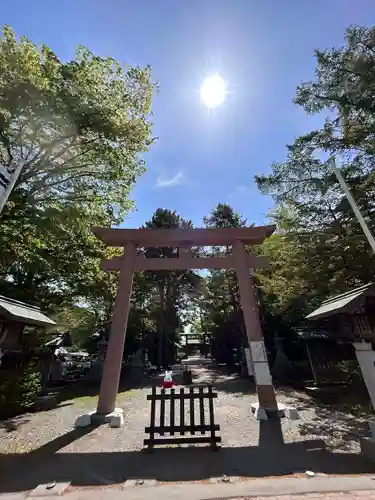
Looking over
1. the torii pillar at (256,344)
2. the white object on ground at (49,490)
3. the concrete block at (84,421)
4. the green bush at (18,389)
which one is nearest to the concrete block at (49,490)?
the white object on ground at (49,490)

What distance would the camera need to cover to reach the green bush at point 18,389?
912 cm

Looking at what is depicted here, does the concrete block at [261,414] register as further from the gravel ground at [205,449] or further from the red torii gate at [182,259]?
the red torii gate at [182,259]

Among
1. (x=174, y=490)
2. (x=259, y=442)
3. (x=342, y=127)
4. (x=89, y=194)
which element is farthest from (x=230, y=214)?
(x=174, y=490)

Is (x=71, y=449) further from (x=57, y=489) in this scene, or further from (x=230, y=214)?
(x=230, y=214)

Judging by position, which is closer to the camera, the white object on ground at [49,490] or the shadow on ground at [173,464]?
the white object on ground at [49,490]

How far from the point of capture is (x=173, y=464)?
494 centimetres

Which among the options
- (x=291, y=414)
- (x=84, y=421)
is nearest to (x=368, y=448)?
(x=291, y=414)

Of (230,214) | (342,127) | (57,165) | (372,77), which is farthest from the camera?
(230,214)

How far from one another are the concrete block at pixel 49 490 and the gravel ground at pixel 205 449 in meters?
0.33

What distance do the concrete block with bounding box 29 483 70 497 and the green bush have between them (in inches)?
247

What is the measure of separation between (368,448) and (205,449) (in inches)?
122

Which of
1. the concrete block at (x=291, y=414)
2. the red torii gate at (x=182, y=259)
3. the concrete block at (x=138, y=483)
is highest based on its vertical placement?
the red torii gate at (x=182, y=259)

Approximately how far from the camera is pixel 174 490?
389cm

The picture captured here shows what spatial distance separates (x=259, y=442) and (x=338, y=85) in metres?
11.1
